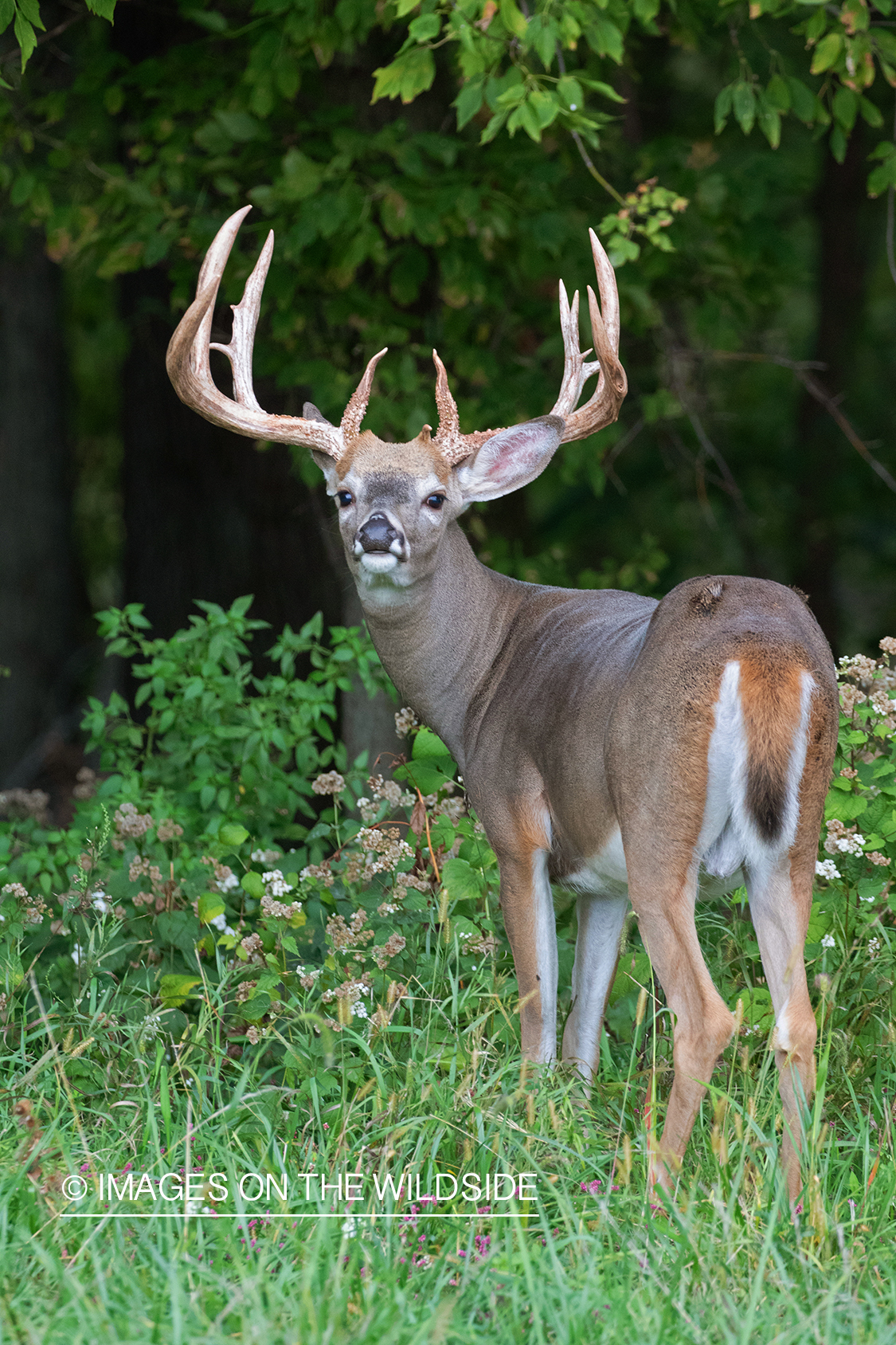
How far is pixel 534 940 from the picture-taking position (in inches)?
149

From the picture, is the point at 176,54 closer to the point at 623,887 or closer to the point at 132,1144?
the point at 623,887

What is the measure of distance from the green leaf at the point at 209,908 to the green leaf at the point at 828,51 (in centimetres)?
326

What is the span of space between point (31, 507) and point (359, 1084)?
6.55m

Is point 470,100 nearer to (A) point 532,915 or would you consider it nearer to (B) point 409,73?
(B) point 409,73

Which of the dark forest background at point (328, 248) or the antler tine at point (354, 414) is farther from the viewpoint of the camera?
the dark forest background at point (328, 248)

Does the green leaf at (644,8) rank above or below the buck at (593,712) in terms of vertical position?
above

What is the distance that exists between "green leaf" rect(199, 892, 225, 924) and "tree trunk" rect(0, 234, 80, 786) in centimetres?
547

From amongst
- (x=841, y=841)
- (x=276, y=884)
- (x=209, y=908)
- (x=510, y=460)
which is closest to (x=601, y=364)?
(x=510, y=460)

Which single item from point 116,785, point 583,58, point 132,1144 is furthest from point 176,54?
point 132,1144

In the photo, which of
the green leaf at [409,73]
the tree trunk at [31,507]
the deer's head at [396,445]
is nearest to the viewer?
the deer's head at [396,445]

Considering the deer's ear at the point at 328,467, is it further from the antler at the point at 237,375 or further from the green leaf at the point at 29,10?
the green leaf at the point at 29,10

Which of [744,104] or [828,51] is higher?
[828,51]

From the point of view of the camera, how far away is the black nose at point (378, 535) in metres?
3.84

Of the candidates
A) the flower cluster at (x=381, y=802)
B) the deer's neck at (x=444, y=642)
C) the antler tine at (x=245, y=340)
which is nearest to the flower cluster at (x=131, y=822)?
the flower cluster at (x=381, y=802)
